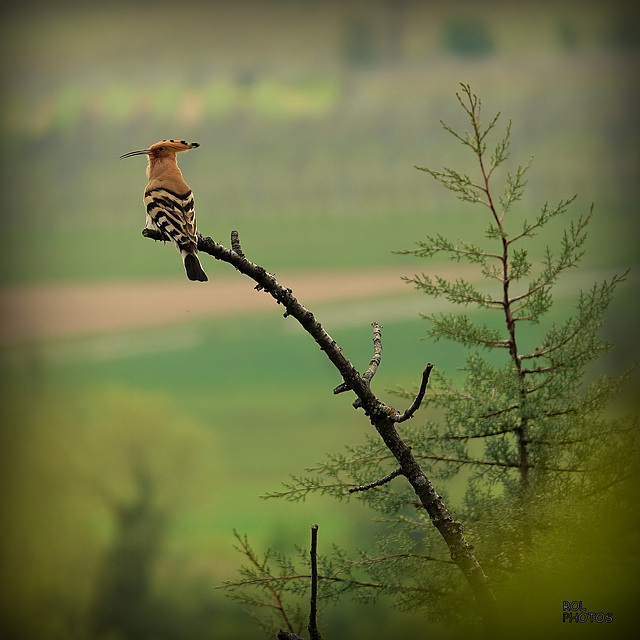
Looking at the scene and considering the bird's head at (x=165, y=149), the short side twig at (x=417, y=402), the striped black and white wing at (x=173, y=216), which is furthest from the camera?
the bird's head at (x=165, y=149)

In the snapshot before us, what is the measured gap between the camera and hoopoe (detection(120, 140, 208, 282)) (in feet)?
3.94

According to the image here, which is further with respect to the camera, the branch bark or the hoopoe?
the hoopoe

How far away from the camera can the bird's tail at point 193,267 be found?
3.95 ft

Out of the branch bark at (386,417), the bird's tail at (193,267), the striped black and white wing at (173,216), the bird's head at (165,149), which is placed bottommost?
the branch bark at (386,417)

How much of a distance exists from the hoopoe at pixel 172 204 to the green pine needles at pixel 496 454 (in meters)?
0.39

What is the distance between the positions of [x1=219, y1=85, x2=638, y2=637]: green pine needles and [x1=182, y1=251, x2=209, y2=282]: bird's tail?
1.18 feet

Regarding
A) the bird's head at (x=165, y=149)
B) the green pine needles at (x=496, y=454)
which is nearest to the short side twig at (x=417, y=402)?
the green pine needles at (x=496, y=454)

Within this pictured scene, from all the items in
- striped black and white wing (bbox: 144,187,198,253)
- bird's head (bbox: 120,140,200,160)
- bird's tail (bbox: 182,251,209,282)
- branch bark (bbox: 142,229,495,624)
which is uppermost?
bird's head (bbox: 120,140,200,160)

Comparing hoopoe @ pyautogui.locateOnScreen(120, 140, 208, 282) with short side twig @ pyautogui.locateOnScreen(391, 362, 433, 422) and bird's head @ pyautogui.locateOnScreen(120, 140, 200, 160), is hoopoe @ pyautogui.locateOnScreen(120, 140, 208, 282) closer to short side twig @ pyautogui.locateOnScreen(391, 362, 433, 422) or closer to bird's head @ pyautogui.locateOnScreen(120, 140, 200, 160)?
bird's head @ pyautogui.locateOnScreen(120, 140, 200, 160)

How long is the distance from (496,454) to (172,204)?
2.23 feet

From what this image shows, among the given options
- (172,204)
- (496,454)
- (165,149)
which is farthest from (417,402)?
(165,149)

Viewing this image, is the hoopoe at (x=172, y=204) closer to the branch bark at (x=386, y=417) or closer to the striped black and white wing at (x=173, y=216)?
the striped black and white wing at (x=173, y=216)

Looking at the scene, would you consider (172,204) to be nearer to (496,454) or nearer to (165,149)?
(165,149)

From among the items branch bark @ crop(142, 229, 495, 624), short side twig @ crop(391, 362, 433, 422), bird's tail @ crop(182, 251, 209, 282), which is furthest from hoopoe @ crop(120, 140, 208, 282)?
short side twig @ crop(391, 362, 433, 422)
